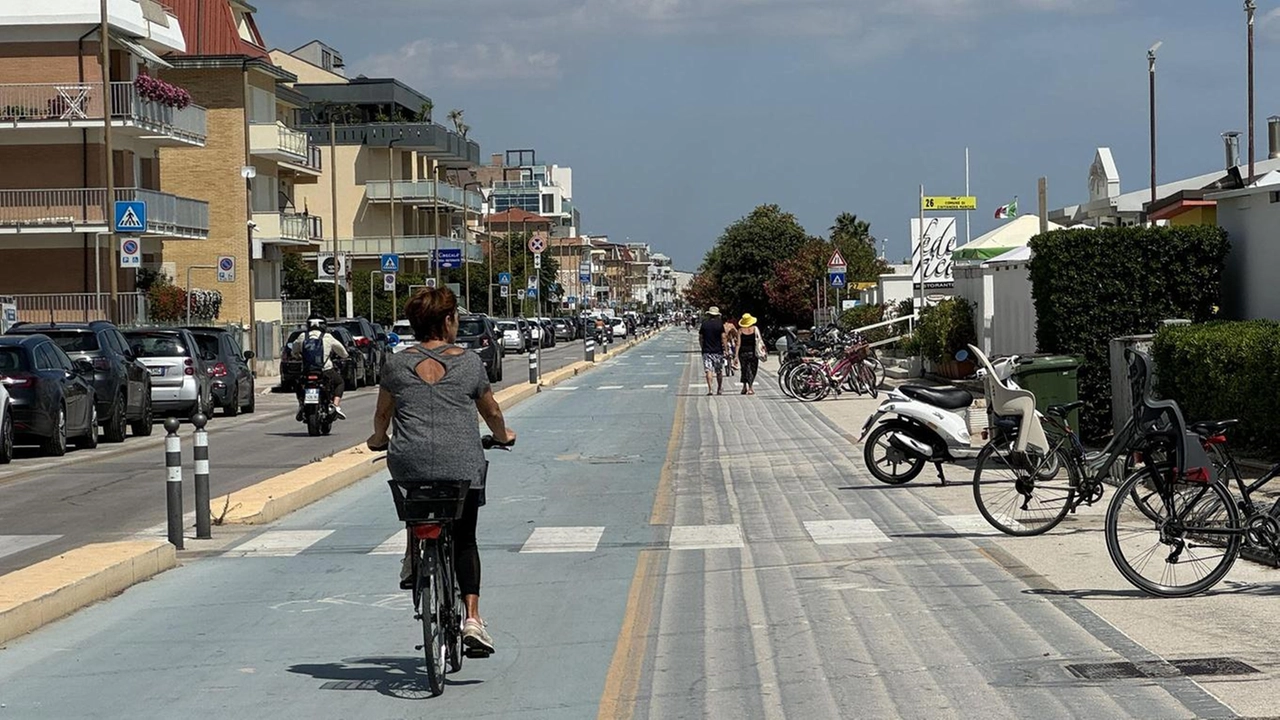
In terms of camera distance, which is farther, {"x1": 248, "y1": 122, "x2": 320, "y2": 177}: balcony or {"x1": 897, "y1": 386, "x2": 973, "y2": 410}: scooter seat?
{"x1": 248, "y1": 122, "x2": 320, "y2": 177}: balcony

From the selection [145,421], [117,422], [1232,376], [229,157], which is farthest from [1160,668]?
[229,157]

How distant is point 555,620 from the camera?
32.0 ft

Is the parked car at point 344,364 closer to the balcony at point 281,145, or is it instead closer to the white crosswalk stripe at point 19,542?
the balcony at point 281,145

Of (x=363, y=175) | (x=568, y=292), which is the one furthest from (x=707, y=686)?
(x=568, y=292)

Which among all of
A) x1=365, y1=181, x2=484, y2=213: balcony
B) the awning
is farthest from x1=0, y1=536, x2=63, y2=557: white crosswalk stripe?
x1=365, y1=181, x2=484, y2=213: balcony

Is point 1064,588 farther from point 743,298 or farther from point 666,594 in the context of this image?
point 743,298

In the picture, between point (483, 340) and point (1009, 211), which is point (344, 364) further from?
point (1009, 211)

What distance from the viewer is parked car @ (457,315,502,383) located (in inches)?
1705

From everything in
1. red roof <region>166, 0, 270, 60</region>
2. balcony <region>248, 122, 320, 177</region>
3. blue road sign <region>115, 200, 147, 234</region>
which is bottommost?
blue road sign <region>115, 200, 147, 234</region>

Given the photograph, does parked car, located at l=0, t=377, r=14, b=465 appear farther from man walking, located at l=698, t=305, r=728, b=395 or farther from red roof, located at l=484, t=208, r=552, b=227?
red roof, located at l=484, t=208, r=552, b=227

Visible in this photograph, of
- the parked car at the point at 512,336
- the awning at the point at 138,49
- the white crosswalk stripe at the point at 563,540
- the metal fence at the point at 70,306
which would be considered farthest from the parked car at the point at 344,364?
the parked car at the point at 512,336

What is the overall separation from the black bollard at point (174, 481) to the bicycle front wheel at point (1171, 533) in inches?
262

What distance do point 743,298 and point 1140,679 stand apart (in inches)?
2636

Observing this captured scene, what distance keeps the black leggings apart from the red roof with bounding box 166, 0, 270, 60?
6121 centimetres
